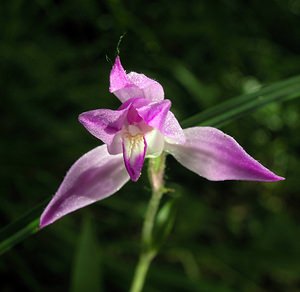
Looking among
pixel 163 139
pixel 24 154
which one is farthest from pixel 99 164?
pixel 24 154

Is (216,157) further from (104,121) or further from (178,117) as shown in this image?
(178,117)

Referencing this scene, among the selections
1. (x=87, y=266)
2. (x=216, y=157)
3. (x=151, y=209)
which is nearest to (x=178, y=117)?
(x=87, y=266)

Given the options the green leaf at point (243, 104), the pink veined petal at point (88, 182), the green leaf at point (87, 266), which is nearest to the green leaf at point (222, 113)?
the green leaf at point (243, 104)

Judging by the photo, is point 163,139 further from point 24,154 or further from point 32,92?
point 32,92

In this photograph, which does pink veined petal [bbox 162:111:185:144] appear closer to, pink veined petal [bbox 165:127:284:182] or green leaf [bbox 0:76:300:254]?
pink veined petal [bbox 165:127:284:182]

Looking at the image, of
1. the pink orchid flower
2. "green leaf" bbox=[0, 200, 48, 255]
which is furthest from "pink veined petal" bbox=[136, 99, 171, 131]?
"green leaf" bbox=[0, 200, 48, 255]

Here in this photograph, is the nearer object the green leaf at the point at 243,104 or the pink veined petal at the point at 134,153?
the pink veined petal at the point at 134,153

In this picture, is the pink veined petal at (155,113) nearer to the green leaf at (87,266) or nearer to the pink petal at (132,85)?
the pink petal at (132,85)
